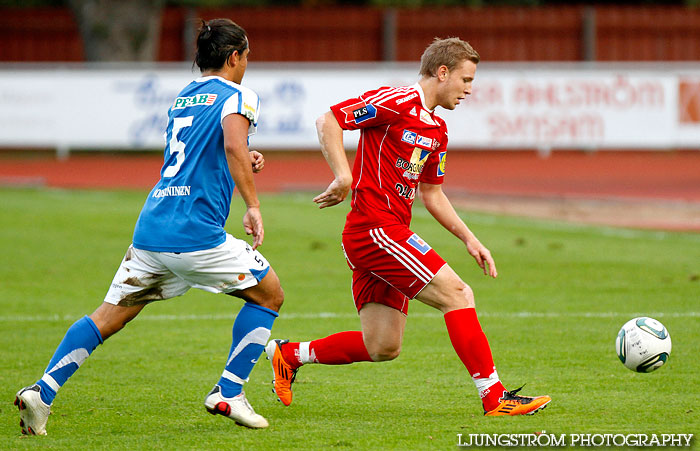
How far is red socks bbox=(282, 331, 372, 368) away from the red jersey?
2.27 feet

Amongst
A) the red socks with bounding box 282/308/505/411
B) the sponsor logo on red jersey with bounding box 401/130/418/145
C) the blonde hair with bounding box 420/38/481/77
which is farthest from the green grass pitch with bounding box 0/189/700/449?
the blonde hair with bounding box 420/38/481/77

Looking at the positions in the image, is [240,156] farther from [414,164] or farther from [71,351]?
[71,351]

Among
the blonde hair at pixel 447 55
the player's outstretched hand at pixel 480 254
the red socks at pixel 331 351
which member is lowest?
the red socks at pixel 331 351

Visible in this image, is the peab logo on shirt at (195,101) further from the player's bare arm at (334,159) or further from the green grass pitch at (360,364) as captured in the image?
the green grass pitch at (360,364)

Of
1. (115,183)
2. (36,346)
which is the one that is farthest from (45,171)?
(36,346)

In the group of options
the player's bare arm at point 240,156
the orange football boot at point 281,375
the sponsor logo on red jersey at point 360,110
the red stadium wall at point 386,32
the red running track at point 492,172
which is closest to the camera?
the player's bare arm at point 240,156

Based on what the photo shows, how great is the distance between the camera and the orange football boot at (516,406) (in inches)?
218

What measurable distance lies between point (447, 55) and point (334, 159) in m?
0.88

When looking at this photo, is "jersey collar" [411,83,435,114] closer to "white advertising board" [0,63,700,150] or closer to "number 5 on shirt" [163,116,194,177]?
"number 5 on shirt" [163,116,194,177]

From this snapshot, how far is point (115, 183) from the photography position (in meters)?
21.5

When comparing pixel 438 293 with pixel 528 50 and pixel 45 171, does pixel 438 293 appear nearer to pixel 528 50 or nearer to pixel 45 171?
pixel 45 171

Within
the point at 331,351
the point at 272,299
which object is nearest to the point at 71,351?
the point at 272,299

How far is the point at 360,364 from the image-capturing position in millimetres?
7254

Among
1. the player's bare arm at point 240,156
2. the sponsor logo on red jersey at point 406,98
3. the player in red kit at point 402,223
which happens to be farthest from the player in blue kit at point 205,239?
the sponsor logo on red jersey at point 406,98
